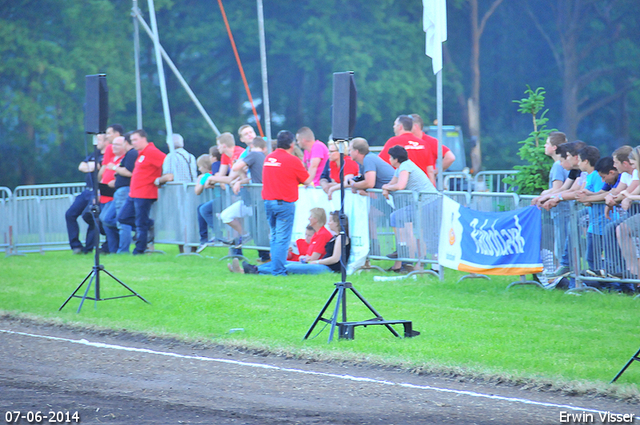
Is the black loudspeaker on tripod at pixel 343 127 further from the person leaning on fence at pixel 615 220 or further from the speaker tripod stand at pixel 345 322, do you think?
the person leaning on fence at pixel 615 220

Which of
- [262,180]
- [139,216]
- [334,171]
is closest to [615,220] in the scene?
[334,171]

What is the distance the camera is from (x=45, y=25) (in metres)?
33.5

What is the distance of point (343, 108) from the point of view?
795 cm

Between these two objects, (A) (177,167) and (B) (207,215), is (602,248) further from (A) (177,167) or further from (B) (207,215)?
(A) (177,167)

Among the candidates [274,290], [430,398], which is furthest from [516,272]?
[430,398]

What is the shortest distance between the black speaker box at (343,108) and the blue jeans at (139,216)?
8.05 metres

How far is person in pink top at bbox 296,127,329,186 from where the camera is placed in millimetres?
13594

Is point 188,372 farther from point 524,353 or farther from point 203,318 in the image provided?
point 524,353

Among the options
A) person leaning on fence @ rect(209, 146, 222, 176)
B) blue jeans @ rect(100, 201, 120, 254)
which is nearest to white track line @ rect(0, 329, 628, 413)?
person leaning on fence @ rect(209, 146, 222, 176)

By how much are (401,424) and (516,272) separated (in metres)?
5.59

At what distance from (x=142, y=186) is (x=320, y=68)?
25991 mm

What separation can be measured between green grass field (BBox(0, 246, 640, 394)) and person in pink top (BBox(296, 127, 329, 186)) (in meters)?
2.16

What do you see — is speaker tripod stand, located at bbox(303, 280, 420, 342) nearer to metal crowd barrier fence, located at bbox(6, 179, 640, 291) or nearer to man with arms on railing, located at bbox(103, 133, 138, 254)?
metal crowd barrier fence, located at bbox(6, 179, 640, 291)

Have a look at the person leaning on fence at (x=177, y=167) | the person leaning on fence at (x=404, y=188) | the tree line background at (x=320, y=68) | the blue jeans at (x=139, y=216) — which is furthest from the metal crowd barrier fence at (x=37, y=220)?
the tree line background at (x=320, y=68)
